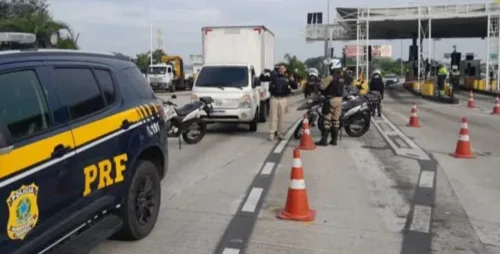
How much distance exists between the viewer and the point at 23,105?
374 cm

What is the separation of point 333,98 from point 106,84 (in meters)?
7.76

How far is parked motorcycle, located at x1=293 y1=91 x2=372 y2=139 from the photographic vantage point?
44.4 feet

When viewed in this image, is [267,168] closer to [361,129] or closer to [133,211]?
[133,211]

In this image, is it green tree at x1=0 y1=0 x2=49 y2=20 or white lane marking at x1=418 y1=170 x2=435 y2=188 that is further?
green tree at x1=0 y1=0 x2=49 y2=20

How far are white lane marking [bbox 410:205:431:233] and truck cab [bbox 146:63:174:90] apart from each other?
41445 mm

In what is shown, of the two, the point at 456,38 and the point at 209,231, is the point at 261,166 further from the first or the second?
the point at 456,38

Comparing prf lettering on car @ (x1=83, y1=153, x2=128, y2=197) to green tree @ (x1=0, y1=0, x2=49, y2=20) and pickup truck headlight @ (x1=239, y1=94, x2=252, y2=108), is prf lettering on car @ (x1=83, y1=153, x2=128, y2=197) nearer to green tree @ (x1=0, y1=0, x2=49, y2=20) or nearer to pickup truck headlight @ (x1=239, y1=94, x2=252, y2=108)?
pickup truck headlight @ (x1=239, y1=94, x2=252, y2=108)

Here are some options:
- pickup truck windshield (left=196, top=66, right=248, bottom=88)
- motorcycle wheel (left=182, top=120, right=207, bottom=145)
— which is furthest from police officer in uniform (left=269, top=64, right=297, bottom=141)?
pickup truck windshield (left=196, top=66, right=248, bottom=88)

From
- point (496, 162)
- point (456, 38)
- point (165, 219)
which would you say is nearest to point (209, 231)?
point (165, 219)

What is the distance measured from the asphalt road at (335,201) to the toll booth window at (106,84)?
134 cm

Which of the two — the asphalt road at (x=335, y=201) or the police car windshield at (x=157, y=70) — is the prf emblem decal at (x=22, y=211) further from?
the police car windshield at (x=157, y=70)

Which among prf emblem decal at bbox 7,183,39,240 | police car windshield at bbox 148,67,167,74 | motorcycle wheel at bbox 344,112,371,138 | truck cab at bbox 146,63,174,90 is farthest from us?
police car windshield at bbox 148,67,167,74

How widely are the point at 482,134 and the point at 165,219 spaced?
11.2m

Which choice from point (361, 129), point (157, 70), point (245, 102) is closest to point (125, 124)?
point (245, 102)
